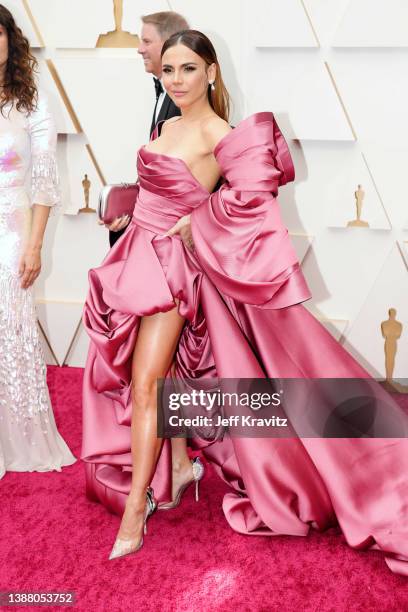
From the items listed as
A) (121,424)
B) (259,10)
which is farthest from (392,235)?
(121,424)

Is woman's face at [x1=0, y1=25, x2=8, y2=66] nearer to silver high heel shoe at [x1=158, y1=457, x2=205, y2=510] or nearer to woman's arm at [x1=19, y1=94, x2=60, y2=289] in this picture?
woman's arm at [x1=19, y1=94, x2=60, y2=289]

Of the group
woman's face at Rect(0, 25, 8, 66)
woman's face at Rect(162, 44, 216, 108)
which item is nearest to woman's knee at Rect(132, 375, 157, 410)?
woman's face at Rect(162, 44, 216, 108)

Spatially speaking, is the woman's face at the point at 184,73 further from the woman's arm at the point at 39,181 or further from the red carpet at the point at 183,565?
the red carpet at the point at 183,565

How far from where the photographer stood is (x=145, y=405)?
2135 millimetres

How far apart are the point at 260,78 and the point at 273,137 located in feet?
4.71

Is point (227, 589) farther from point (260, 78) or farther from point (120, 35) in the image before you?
point (120, 35)

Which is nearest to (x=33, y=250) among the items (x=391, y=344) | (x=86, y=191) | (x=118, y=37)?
(x=86, y=191)

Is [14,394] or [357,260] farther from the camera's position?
[357,260]

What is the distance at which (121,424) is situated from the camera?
91.7 inches

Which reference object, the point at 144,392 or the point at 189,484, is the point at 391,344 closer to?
the point at 189,484

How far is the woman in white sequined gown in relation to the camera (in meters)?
2.36

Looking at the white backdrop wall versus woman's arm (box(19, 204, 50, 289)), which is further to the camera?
the white backdrop wall

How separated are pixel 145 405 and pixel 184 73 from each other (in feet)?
3.25

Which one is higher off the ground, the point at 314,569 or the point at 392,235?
the point at 392,235
